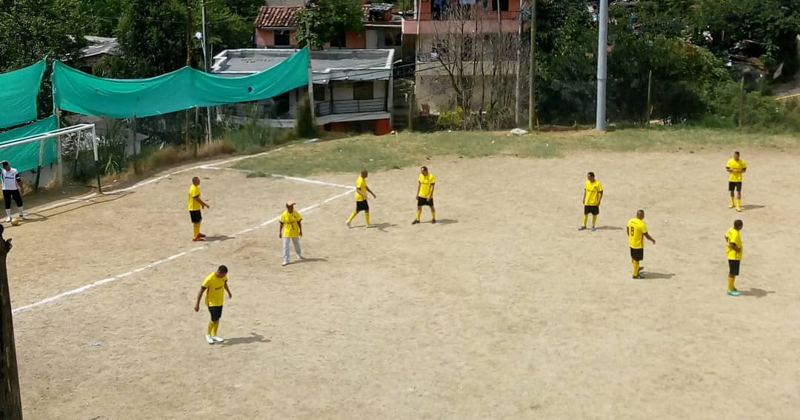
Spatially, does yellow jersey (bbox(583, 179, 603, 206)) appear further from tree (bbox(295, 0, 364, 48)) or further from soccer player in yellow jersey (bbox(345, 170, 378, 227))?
tree (bbox(295, 0, 364, 48))

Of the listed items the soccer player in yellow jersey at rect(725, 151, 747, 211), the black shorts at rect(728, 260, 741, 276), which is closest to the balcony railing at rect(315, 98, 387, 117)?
the soccer player in yellow jersey at rect(725, 151, 747, 211)

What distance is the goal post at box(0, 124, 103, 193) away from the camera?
2227cm

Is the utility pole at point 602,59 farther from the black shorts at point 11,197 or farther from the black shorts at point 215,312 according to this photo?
the black shorts at point 215,312

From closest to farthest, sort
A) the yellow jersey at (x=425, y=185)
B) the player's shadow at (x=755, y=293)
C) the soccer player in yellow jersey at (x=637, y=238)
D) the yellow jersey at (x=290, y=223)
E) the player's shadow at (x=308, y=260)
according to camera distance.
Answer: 1. the player's shadow at (x=755, y=293)
2. the soccer player in yellow jersey at (x=637, y=238)
3. the yellow jersey at (x=290, y=223)
4. the player's shadow at (x=308, y=260)
5. the yellow jersey at (x=425, y=185)

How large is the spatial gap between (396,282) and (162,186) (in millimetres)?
10818

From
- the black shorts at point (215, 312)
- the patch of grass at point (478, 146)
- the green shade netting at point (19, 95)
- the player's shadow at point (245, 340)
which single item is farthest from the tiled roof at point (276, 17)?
the black shorts at point (215, 312)

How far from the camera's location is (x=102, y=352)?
13438 mm

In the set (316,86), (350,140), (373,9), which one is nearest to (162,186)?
(350,140)

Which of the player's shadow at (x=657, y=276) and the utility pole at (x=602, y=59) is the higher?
the utility pole at (x=602, y=59)

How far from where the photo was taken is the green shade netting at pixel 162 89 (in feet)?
80.4

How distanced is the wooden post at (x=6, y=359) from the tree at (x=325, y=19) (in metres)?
42.4

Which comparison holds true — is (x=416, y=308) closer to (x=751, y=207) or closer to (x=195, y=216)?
(x=195, y=216)

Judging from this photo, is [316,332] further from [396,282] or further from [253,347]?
[396,282]

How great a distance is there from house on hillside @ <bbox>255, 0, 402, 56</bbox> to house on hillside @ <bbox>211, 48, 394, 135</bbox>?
18.3 ft
